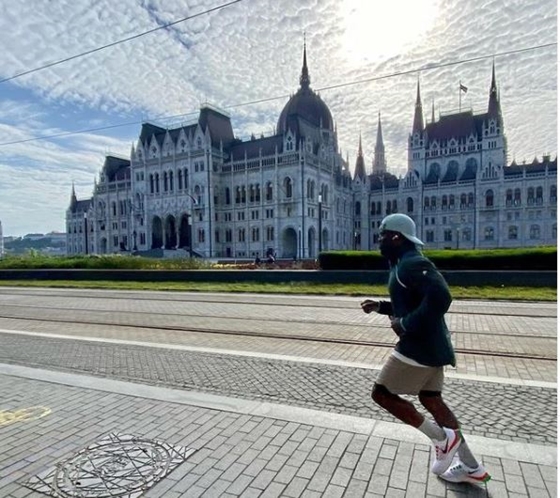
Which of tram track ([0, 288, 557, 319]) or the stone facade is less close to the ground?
the stone facade

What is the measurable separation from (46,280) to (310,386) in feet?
85.7

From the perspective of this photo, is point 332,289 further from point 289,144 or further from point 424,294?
point 289,144

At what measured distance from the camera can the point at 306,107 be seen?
89.1m

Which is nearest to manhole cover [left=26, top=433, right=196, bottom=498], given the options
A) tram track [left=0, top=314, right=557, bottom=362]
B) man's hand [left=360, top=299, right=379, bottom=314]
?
man's hand [left=360, top=299, right=379, bottom=314]

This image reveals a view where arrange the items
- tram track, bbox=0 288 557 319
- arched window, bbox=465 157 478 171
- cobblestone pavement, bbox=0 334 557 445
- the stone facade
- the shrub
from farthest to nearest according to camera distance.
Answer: arched window, bbox=465 157 478 171, the stone facade, the shrub, tram track, bbox=0 288 557 319, cobblestone pavement, bbox=0 334 557 445

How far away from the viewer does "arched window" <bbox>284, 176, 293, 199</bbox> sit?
243ft

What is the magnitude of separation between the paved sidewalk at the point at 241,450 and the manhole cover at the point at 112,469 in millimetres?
16

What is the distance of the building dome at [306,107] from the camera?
289 feet

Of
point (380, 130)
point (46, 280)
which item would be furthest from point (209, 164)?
point (380, 130)

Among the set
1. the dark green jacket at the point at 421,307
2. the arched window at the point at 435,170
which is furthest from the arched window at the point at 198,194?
the dark green jacket at the point at 421,307

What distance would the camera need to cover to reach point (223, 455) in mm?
3607

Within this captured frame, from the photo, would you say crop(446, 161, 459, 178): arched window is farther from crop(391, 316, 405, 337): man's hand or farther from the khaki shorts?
crop(391, 316, 405, 337): man's hand

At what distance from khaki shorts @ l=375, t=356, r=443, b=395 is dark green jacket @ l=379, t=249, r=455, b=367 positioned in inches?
3.8

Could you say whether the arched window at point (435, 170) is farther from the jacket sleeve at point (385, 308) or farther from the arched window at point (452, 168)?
the jacket sleeve at point (385, 308)
